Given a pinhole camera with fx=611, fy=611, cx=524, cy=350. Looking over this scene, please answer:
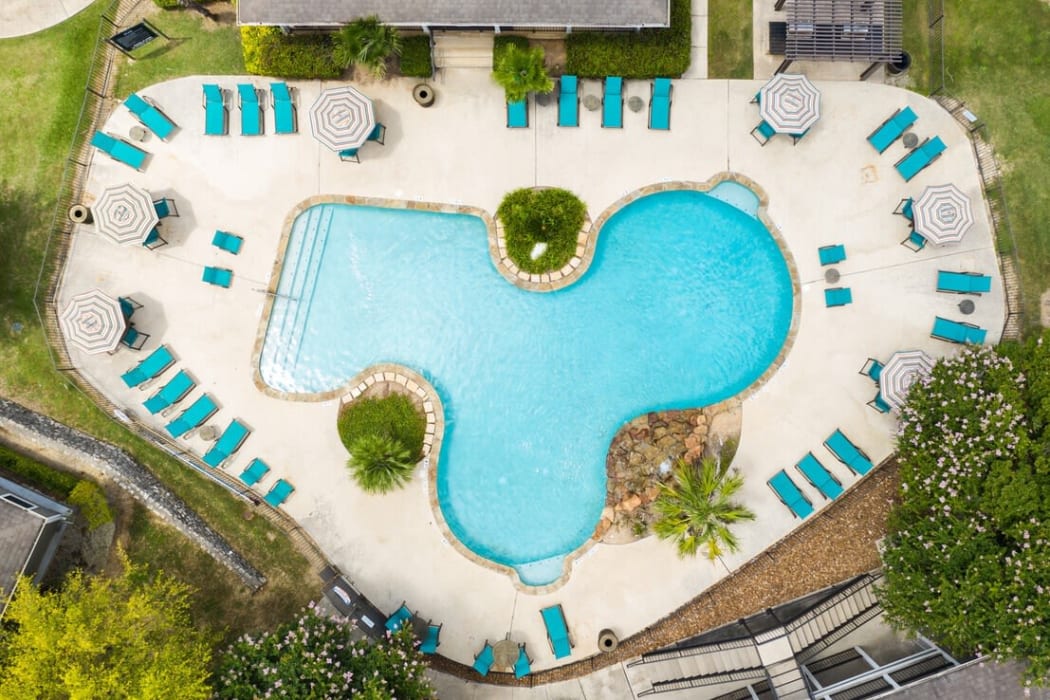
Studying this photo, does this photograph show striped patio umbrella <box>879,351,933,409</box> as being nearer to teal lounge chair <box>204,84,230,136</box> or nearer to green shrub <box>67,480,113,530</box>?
teal lounge chair <box>204,84,230,136</box>

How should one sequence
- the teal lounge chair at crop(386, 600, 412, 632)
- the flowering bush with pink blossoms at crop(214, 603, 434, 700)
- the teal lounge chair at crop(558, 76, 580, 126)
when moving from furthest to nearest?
the teal lounge chair at crop(558, 76, 580, 126) < the teal lounge chair at crop(386, 600, 412, 632) < the flowering bush with pink blossoms at crop(214, 603, 434, 700)

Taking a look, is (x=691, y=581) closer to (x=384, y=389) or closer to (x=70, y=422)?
(x=384, y=389)

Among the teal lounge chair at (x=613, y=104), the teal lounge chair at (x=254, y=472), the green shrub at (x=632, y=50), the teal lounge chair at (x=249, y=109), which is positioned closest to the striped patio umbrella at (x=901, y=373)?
the teal lounge chair at (x=613, y=104)

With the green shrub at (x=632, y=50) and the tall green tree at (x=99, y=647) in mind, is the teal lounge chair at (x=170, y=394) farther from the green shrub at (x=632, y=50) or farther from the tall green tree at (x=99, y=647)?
the green shrub at (x=632, y=50)

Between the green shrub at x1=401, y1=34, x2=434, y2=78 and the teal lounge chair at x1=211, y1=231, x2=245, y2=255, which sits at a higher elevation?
the green shrub at x1=401, y1=34, x2=434, y2=78

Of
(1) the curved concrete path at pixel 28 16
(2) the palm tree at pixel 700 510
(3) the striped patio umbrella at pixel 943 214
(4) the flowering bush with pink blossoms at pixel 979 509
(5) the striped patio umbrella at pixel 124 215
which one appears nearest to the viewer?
(4) the flowering bush with pink blossoms at pixel 979 509

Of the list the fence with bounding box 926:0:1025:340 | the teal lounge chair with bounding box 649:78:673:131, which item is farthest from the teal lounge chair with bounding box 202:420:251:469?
the fence with bounding box 926:0:1025:340

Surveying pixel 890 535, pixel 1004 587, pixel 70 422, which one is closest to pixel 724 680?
pixel 890 535
